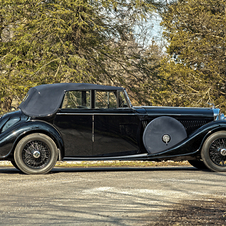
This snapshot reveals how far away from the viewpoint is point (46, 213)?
4781mm

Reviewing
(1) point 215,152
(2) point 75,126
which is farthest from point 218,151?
(2) point 75,126

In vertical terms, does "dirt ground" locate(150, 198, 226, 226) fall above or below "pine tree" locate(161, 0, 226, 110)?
below

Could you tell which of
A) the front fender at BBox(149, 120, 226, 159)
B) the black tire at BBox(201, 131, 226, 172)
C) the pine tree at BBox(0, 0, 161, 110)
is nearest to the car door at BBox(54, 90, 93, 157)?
the front fender at BBox(149, 120, 226, 159)

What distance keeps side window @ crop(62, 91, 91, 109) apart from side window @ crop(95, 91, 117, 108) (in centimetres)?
20

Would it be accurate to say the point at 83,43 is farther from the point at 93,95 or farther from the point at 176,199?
the point at 176,199

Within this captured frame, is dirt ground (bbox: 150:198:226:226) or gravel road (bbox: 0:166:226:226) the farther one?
gravel road (bbox: 0:166:226:226)

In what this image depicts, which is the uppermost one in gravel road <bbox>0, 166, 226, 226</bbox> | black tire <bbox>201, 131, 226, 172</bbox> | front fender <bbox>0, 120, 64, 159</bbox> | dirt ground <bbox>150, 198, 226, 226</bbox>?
front fender <bbox>0, 120, 64, 159</bbox>

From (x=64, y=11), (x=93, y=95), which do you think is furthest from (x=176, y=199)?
(x=64, y=11)

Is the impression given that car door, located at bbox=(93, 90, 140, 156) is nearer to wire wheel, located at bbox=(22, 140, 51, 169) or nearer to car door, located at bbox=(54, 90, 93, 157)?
car door, located at bbox=(54, 90, 93, 157)

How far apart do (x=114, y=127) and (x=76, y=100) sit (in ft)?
3.17

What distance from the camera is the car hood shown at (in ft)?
29.1

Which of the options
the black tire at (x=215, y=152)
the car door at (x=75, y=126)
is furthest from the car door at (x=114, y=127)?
the black tire at (x=215, y=152)

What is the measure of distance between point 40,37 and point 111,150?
10229 millimetres

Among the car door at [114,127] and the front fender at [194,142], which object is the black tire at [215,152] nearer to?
the front fender at [194,142]
